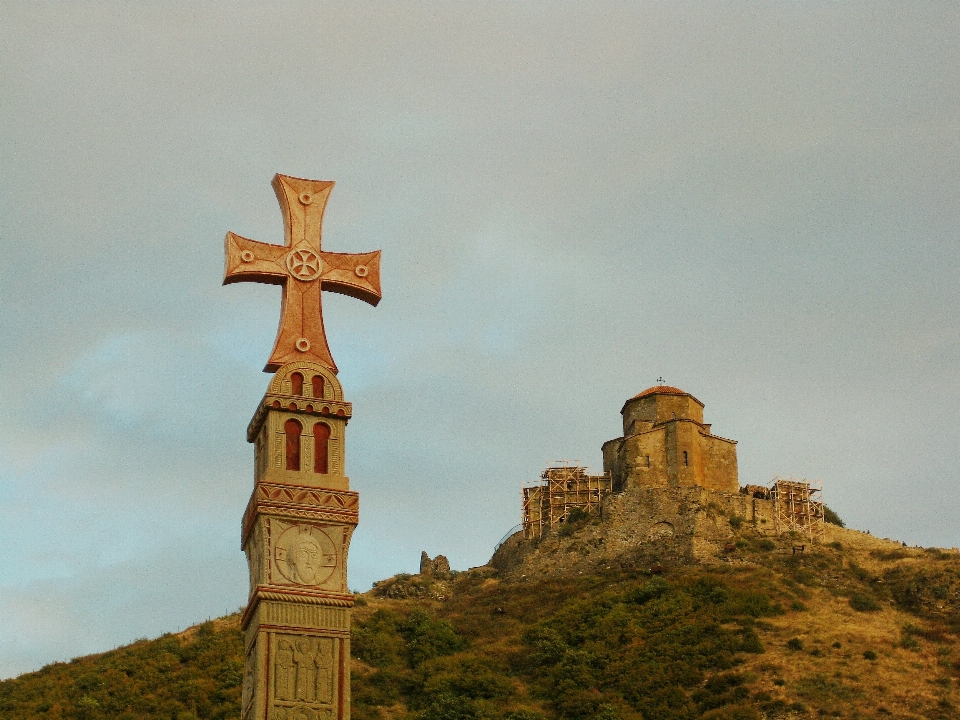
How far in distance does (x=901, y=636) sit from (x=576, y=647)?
37.4 feet

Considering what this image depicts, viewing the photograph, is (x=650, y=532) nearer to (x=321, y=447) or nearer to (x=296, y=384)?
(x=296, y=384)

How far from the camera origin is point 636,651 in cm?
6550

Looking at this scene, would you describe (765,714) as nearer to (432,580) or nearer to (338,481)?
(432,580)

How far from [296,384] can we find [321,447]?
111cm

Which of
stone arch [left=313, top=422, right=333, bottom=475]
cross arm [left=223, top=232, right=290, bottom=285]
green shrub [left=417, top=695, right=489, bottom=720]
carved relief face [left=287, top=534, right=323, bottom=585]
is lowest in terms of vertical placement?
carved relief face [left=287, top=534, right=323, bottom=585]

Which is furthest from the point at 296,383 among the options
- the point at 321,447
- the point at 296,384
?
the point at 321,447

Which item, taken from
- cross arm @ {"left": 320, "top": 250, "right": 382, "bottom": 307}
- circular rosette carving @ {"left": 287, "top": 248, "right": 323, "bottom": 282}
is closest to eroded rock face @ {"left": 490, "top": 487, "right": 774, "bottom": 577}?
cross arm @ {"left": 320, "top": 250, "right": 382, "bottom": 307}

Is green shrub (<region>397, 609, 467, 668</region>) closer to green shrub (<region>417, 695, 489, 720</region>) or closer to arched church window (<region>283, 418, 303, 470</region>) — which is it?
green shrub (<region>417, 695, 489, 720</region>)

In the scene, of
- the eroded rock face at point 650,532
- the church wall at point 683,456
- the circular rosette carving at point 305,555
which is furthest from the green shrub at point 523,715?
the circular rosette carving at point 305,555

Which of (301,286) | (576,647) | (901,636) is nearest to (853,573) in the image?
(901,636)

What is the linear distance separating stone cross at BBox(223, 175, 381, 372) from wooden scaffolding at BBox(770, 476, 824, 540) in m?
49.2

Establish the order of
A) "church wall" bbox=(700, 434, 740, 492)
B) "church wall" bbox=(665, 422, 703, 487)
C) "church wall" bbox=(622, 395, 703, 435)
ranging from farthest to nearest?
"church wall" bbox=(622, 395, 703, 435) → "church wall" bbox=(700, 434, 740, 492) → "church wall" bbox=(665, 422, 703, 487)

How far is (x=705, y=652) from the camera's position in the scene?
209 ft

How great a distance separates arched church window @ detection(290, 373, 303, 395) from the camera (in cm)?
2836
